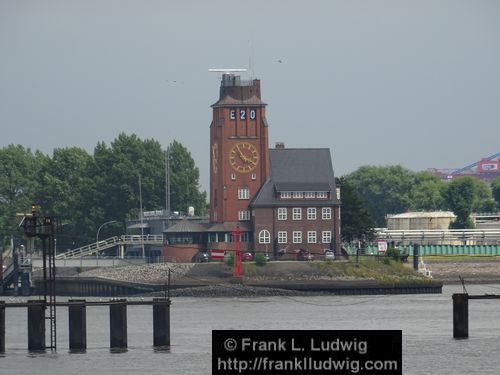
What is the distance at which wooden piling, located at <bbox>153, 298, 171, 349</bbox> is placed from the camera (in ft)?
235

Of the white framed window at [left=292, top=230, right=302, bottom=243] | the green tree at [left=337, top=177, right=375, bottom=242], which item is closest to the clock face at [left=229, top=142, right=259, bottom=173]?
the white framed window at [left=292, top=230, right=302, bottom=243]

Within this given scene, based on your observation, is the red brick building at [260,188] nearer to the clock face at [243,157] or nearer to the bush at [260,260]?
the clock face at [243,157]

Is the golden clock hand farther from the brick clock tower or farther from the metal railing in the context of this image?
the metal railing

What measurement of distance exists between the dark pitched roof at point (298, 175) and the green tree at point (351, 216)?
628cm

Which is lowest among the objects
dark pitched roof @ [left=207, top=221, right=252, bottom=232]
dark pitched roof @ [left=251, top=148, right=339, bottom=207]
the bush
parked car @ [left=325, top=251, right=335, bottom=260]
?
the bush

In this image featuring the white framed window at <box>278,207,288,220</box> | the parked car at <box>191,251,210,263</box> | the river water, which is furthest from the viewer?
the white framed window at <box>278,207,288,220</box>

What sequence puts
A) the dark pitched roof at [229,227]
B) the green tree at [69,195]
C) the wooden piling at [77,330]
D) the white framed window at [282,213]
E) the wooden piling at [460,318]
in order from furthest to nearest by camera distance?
the green tree at [69,195]
the dark pitched roof at [229,227]
the white framed window at [282,213]
the wooden piling at [460,318]
the wooden piling at [77,330]

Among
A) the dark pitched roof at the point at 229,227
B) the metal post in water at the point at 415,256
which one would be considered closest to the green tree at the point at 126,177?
the dark pitched roof at the point at 229,227

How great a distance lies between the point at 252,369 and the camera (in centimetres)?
2834

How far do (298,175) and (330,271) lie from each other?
14796 mm

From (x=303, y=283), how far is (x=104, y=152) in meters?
61.2

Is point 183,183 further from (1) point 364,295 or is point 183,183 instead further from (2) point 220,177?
(1) point 364,295

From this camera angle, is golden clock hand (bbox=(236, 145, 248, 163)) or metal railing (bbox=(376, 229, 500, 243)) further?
metal railing (bbox=(376, 229, 500, 243))

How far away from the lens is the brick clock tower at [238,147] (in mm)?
148375
